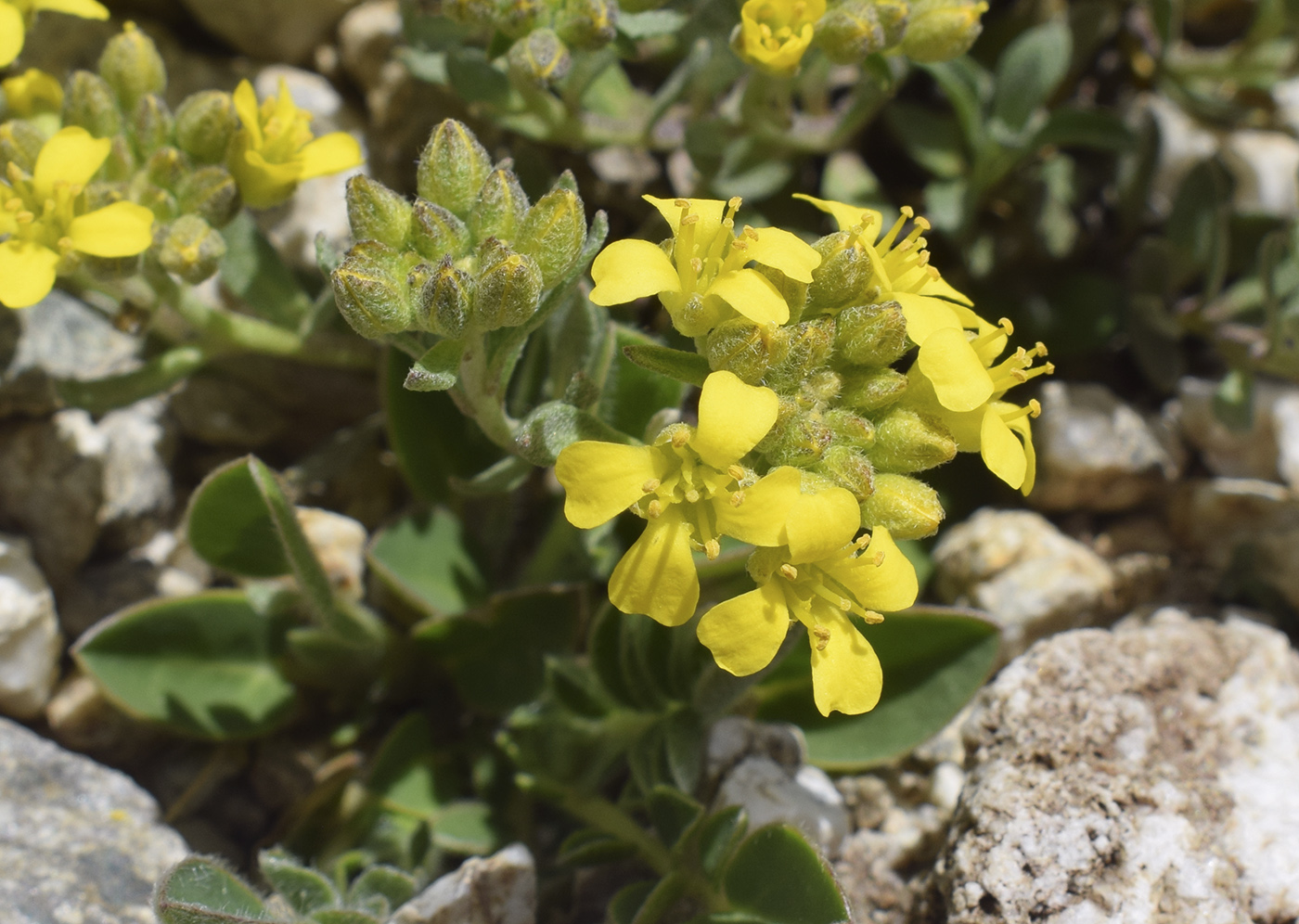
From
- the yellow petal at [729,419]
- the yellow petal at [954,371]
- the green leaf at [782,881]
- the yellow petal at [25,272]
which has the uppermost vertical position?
the yellow petal at [25,272]

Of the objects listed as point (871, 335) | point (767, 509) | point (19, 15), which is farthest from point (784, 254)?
point (19, 15)

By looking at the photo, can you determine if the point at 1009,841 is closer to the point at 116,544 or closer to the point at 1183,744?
the point at 1183,744

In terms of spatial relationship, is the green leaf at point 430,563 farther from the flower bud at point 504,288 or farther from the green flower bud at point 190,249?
the flower bud at point 504,288

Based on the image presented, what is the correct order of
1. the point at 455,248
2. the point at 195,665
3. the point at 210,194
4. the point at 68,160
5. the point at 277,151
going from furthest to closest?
1. the point at 195,665
2. the point at 277,151
3. the point at 210,194
4. the point at 68,160
5. the point at 455,248

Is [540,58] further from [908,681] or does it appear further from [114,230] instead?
[908,681]

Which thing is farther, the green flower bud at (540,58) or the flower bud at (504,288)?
the green flower bud at (540,58)

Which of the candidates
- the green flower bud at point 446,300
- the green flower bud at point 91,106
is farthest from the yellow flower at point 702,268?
the green flower bud at point 91,106
